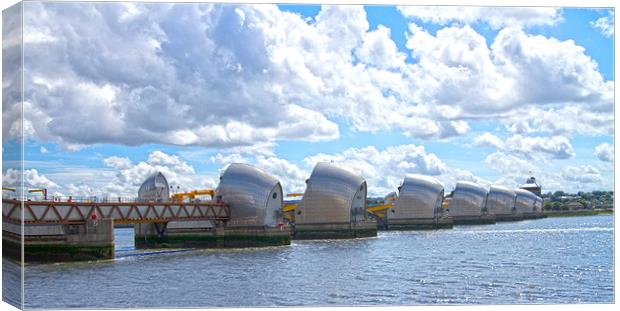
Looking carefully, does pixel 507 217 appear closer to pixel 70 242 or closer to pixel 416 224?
pixel 416 224

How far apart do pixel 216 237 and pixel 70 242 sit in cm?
1828

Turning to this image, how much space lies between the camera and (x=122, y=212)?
5347cm

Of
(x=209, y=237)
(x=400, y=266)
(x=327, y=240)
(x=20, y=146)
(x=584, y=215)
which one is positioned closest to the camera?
(x=20, y=146)

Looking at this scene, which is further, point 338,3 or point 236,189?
point 236,189

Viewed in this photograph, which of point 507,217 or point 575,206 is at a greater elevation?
point 575,206

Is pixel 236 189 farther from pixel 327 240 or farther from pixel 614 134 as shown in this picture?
pixel 614 134

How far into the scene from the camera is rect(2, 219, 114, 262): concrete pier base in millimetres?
42344

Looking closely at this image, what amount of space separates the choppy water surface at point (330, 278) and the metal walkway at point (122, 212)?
3189 millimetres

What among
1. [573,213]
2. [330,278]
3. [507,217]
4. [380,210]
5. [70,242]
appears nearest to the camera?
[330,278]

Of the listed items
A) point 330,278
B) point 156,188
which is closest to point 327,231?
→ point 156,188

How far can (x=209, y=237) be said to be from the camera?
61688 mm

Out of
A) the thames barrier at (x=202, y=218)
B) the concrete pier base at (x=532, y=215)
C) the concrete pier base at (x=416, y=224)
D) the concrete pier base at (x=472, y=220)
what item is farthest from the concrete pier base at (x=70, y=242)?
the concrete pier base at (x=532, y=215)

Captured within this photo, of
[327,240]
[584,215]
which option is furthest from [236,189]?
[584,215]

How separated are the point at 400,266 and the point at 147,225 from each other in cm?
2712
